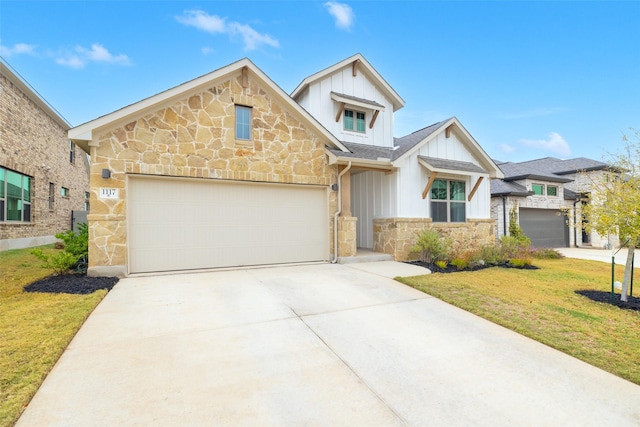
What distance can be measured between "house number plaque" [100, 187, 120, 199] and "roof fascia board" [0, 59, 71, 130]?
30.1 ft

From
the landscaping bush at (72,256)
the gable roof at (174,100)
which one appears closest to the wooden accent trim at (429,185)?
the gable roof at (174,100)

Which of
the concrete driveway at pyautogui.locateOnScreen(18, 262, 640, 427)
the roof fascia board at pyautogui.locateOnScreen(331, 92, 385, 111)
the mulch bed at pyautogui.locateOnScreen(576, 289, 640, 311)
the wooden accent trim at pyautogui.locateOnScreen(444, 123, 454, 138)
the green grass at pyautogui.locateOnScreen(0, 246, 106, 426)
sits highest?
the roof fascia board at pyautogui.locateOnScreen(331, 92, 385, 111)

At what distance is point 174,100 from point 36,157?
1168 centimetres

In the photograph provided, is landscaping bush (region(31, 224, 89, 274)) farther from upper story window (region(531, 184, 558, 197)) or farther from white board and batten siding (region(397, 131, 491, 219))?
upper story window (region(531, 184, 558, 197))

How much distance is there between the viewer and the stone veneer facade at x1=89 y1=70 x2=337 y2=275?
24.0 feet

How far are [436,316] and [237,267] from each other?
227 inches

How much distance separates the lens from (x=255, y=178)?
8797mm

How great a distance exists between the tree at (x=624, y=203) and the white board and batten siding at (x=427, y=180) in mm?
5090

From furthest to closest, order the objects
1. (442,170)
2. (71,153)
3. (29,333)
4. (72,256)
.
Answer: (71,153) → (442,170) → (72,256) → (29,333)

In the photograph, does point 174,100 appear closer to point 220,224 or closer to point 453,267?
point 220,224

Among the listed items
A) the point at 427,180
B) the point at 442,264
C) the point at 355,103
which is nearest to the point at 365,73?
the point at 355,103

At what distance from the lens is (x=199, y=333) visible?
4086 mm

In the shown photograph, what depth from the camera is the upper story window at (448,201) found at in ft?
38.1

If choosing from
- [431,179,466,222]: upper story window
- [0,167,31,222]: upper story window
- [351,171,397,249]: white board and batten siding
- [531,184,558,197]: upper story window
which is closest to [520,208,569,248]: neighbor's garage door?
[531,184,558,197]: upper story window
